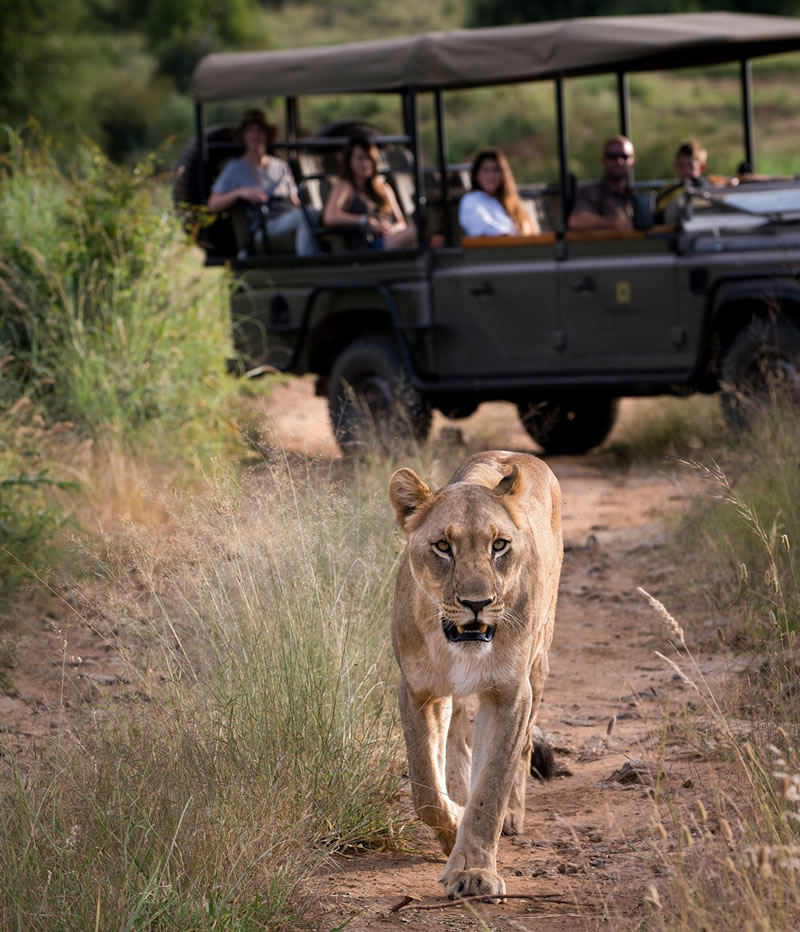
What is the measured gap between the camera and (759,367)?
8.43 m

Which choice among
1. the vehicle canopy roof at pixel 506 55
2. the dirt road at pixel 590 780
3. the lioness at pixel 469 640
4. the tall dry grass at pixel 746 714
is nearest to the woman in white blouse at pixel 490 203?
the vehicle canopy roof at pixel 506 55

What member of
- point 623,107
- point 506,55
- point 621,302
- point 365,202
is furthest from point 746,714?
point 623,107

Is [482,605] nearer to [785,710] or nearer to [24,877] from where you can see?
[785,710]

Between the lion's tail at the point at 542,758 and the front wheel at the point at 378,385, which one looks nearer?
the lion's tail at the point at 542,758

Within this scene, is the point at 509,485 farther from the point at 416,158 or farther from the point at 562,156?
the point at 416,158

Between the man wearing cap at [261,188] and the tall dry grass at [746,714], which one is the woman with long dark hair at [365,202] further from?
the tall dry grass at [746,714]

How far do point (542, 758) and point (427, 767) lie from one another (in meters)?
0.92

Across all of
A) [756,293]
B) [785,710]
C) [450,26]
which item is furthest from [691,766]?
[450,26]

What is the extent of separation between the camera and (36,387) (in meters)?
8.44

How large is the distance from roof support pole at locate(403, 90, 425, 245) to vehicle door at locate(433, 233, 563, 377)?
213 millimetres

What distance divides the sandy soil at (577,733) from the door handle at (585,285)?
1195 millimetres

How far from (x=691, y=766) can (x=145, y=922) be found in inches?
73.1

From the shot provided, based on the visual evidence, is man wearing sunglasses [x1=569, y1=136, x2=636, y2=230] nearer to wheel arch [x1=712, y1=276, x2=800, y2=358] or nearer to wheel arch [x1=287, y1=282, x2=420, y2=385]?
wheel arch [x1=712, y1=276, x2=800, y2=358]

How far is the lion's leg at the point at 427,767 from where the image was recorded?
3.79 meters
